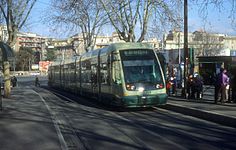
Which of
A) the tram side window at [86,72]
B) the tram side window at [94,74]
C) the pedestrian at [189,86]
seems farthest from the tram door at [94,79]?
the pedestrian at [189,86]

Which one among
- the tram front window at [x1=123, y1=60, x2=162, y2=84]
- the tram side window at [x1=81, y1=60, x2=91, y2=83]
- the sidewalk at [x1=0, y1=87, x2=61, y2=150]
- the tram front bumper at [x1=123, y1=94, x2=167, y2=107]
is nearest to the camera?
the sidewalk at [x1=0, y1=87, x2=61, y2=150]

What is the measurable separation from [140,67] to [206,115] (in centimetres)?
486

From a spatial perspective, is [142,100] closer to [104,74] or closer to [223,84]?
[104,74]

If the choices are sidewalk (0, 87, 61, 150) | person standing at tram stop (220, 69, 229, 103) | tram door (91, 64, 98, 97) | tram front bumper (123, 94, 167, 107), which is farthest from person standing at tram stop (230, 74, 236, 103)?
sidewalk (0, 87, 61, 150)

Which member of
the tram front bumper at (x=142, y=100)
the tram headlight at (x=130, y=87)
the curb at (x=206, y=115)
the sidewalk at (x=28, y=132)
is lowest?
the sidewalk at (x=28, y=132)

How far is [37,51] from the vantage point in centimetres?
17162

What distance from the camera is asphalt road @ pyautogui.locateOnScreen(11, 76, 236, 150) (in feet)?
36.2

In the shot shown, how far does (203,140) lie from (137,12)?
23.2 metres

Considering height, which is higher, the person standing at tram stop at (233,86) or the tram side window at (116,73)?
the tram side window at (116,73)

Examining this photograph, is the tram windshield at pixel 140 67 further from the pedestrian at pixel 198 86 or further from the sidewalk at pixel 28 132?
the pedestrian at pixel 198 86

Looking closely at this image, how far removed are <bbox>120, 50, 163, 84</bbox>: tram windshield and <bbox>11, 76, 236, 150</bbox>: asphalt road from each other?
2.39 m

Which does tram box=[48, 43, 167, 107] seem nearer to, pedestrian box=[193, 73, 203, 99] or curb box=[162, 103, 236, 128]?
curb box=[162, 103, 236, 128]

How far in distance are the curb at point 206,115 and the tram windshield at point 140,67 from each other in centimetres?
150

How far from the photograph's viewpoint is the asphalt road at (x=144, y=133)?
11031mm
